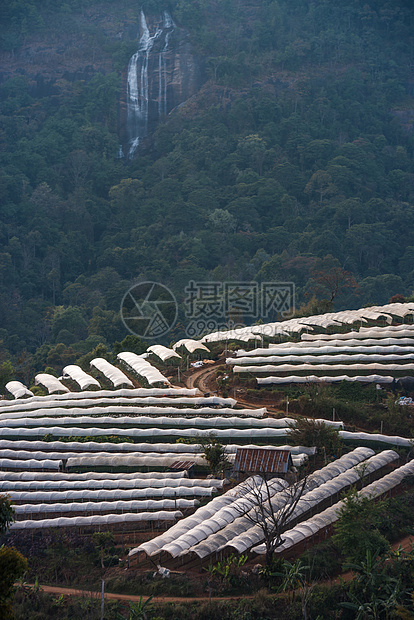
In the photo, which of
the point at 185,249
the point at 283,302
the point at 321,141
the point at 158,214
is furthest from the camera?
the point at 321,141

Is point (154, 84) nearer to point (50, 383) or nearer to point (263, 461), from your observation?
point (50, 383)

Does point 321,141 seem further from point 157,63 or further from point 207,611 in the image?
point 207,611

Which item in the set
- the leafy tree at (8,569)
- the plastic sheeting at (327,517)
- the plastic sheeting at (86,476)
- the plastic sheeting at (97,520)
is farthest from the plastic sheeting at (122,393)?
the leafy tree at (8,569)

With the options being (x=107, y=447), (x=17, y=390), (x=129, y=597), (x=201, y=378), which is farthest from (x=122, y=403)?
(x=129, y=597)

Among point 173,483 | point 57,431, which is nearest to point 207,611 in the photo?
point 173,483

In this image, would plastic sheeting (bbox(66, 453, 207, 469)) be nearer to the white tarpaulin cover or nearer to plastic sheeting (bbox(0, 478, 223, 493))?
plastic sheeting (bbox(0, 478, 223, 493))
